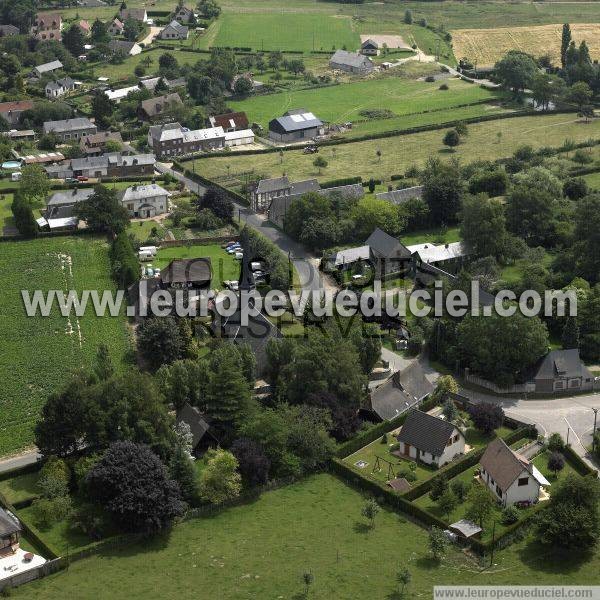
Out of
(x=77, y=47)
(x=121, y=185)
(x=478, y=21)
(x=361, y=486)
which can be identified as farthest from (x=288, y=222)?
(x=478, y=21)

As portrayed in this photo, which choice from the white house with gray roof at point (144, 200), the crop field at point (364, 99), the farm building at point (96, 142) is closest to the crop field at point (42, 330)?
the white house with gray roof at point (144, 200)

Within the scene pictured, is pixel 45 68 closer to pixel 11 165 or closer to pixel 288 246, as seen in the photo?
pixel 11 165

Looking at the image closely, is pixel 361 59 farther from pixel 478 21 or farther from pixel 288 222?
pixel 288 222

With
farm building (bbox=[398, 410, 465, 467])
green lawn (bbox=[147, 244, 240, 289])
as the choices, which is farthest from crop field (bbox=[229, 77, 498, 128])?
farm building (bbox=[398, 410, 465, 467])

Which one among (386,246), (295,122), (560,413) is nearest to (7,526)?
(560,413)

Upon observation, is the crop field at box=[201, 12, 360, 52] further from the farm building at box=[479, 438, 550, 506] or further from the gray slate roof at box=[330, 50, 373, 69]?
the farm building at box=[479, 438, 550, 506]

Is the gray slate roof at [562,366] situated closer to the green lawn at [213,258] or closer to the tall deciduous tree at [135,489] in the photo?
the tall deciduous tree at [135,489]
